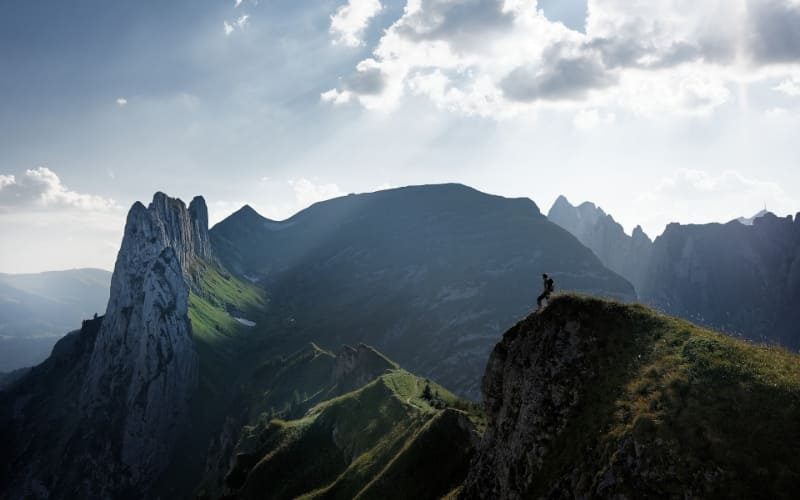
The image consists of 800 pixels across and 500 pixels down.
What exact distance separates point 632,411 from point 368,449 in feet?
153

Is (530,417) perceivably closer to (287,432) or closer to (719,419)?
(719,419)

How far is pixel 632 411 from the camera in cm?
2453

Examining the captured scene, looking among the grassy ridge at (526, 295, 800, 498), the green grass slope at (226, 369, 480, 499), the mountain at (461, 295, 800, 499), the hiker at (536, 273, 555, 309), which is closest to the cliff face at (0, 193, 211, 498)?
the green grass slope at (226, 369, 480, 499)

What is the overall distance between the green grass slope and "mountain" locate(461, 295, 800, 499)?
1393cm

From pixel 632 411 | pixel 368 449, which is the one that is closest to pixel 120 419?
pixel 368 449

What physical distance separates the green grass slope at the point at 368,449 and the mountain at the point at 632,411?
45.7 feet

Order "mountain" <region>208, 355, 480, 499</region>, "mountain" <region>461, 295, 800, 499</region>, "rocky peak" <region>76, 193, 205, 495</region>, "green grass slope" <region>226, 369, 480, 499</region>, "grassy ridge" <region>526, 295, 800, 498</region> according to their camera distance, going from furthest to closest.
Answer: "rocky peak" <region>76, 193, 205, 495</region> → "green grass slope" <region>226, 369, 480, 499</region> → "mountain" <region>208, 355, 480, 499</region> → "mountain" <region>461, 295, 800, 499</region> → "grassy ridge" <region>526, 295, 800, 498</region>

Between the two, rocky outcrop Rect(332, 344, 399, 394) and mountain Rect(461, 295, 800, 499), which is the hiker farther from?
rocky outcrop Rect(332, 344, 399, 394)

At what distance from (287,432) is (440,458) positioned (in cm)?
4144

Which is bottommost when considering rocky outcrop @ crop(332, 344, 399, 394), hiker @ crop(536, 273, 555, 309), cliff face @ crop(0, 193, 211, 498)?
cliff face @ crop(0, 193, 211, 498)

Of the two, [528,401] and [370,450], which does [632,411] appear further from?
[370,450]

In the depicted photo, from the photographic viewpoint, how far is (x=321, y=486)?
218ft

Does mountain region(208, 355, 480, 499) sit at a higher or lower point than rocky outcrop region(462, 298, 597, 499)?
lower

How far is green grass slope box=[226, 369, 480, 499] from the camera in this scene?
48.8 metres
